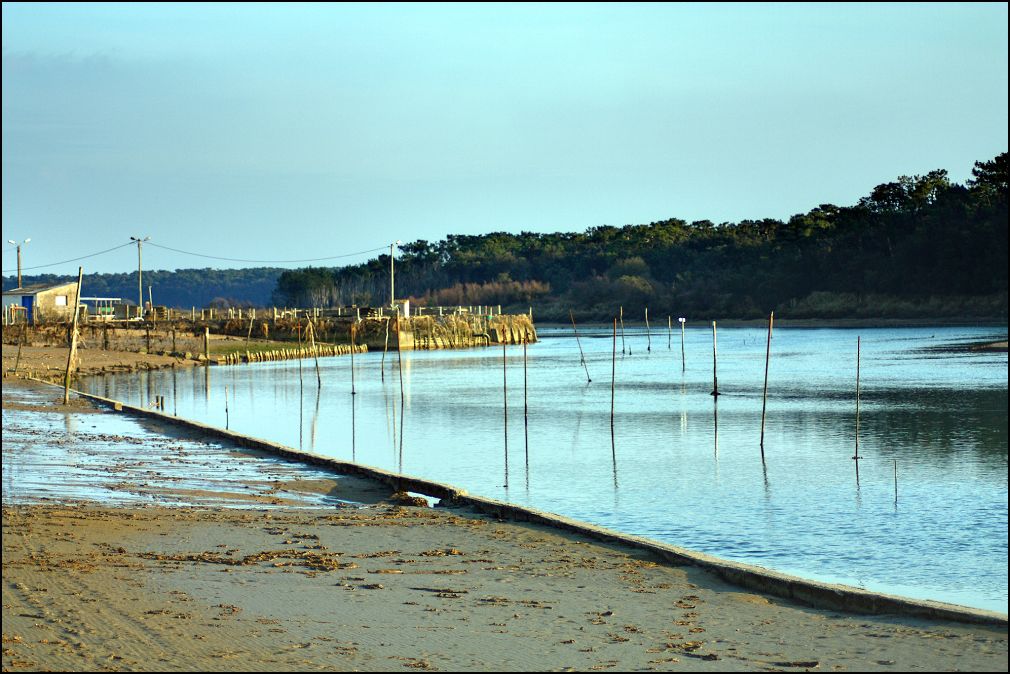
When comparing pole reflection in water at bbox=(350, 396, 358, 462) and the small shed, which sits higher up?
the small shed

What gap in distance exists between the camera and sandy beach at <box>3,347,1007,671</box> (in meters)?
7.80

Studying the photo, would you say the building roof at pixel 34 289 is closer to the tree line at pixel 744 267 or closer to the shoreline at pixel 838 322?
→ the tree line at pixel 744 267

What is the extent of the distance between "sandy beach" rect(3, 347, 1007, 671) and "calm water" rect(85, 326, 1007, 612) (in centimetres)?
363

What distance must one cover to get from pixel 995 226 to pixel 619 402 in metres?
59.6

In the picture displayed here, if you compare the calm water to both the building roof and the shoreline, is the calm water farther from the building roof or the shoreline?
the shoreline

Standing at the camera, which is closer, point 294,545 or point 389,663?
point 389,663

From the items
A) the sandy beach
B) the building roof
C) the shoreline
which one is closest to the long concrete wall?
the sandy beach

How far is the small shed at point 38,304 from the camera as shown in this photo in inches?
2778

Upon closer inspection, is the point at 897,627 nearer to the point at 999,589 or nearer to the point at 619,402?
the point at 999,589

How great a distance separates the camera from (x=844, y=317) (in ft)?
369

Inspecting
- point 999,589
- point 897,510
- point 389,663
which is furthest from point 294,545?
point 897,510

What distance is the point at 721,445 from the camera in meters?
27.9

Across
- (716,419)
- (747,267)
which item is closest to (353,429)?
(716,419)

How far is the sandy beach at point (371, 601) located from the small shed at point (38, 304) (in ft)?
197
